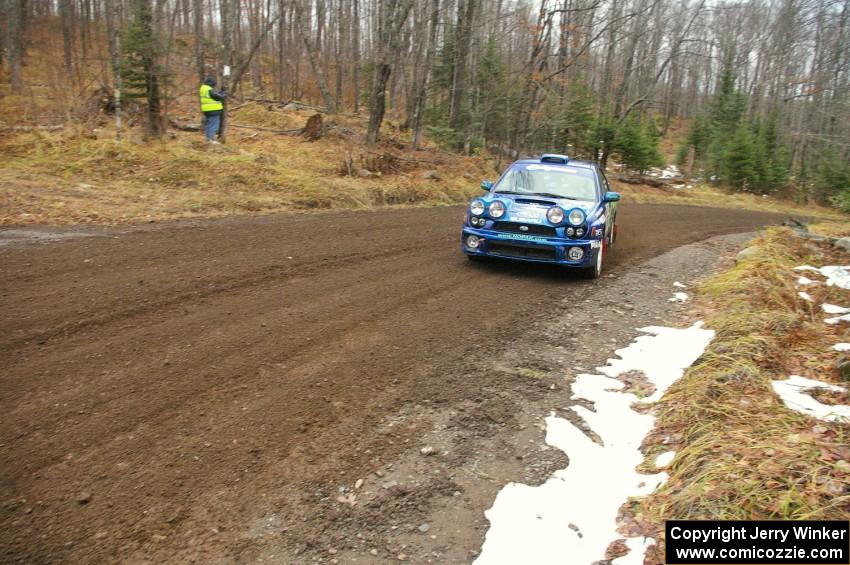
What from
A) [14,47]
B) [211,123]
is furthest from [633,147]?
[14,47]

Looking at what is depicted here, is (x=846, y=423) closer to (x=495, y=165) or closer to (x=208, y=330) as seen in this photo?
(x=208, y=330)

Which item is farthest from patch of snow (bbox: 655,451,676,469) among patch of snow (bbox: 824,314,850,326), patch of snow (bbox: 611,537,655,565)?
patch of snow (bbox: 824,314,850,326)

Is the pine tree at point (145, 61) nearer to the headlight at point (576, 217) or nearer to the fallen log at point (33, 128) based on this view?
the fallen log at point (33, 128)

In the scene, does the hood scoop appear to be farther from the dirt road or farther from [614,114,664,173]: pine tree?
[614,114,664,173]: pine tree

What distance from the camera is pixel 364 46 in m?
41.8

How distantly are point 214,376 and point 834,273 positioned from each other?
28.8 ft

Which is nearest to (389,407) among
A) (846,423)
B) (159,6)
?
(846,423)

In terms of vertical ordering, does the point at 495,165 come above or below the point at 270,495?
above

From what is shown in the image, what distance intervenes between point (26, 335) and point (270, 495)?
308 centimetres

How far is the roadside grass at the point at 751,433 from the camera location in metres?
2.90

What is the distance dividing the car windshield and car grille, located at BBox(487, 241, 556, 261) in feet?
3.72

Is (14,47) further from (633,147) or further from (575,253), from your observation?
(633,147)

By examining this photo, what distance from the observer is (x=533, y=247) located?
8.10 metres

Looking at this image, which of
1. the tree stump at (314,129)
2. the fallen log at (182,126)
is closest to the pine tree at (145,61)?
the fallen log at (182,126)
